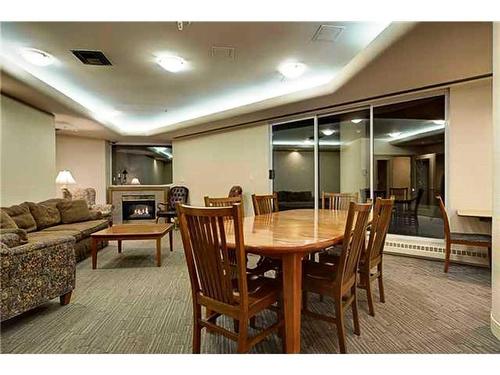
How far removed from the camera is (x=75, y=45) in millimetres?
3080

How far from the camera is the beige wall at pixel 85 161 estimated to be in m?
7.69

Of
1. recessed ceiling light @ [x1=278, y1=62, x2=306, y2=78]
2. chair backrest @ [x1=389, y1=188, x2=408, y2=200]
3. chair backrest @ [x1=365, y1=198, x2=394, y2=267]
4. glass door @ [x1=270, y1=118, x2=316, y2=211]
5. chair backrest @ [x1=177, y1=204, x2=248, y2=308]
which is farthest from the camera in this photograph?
glass door @ [x1=270, y1=118, x2=316, y2=211]

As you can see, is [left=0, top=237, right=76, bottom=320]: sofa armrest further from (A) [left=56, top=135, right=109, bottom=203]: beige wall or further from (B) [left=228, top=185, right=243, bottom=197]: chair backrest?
(A) [left=56, top=135, right=109, bottom=203]: beige wall

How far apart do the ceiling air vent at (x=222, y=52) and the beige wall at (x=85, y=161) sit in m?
5.86

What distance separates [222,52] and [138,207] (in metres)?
6.43

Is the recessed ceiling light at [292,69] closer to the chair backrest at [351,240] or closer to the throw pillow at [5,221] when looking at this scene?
the chair backrest at [351,240]

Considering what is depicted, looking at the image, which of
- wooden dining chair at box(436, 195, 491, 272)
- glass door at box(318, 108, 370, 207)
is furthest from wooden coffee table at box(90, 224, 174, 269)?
wooden dining chair at box(436, 195, 491, 272)

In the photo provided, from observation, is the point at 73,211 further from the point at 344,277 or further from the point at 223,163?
the point at 344,277

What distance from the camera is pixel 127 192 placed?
8.32 m

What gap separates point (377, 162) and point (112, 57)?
154 inches

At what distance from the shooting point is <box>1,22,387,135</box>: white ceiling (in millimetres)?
2779

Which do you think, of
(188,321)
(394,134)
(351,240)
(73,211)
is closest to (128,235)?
(73,211)

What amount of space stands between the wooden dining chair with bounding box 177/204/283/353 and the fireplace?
719 centimetres
